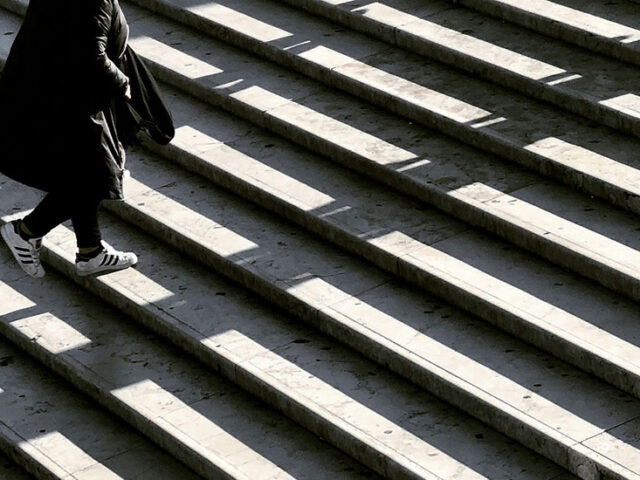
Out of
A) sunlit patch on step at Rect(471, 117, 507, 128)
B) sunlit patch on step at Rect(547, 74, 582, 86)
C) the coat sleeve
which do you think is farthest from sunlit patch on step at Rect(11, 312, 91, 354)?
sunlit patch on step at Rect(547, 74, 582, 86)

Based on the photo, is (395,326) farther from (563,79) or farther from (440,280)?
(563,79)

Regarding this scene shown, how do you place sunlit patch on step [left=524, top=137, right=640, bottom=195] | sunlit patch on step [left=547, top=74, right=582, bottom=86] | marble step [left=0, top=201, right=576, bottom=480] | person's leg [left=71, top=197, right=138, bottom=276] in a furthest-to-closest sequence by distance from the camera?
sunlit patch on step [left=547, top=74, right=582, bottom=86] < person's leg [left=71, top=197, right=138, bottom=276] < sunlit patch on step [left=524, top=137, right=640, bottom=195] < marble step [left=0, top=201, right=576, bottom=480]

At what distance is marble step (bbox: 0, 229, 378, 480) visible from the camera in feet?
20.1

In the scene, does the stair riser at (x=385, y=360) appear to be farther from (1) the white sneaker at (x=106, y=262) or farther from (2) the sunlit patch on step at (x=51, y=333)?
(2) the sunlit patch on step at (x=51, y=333)

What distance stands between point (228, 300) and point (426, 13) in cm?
245

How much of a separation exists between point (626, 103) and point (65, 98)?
2744 millimetres

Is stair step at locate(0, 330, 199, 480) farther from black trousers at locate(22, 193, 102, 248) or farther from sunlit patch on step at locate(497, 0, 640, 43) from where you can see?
sunlit patch on step at locate(497, 0, 640, 43)

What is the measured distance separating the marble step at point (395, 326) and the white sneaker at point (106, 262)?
77mm

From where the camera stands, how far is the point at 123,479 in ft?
20.6

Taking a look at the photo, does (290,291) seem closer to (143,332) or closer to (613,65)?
(143,332)

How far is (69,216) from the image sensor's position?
22.7 ft

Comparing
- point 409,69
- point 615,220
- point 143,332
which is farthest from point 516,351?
point 409,69

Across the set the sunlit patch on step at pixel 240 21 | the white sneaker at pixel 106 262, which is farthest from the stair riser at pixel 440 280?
the sunlit patch on step at pixel 240 21

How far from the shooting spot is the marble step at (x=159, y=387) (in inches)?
241
